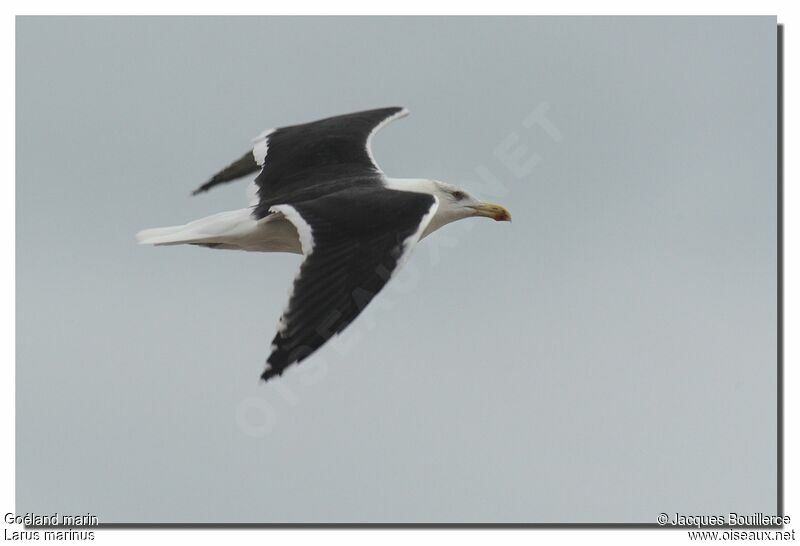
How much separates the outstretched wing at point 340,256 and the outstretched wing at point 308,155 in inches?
40.5

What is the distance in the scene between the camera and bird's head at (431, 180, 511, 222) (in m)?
9.52

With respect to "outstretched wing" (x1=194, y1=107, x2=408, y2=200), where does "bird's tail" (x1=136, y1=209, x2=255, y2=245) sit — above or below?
below

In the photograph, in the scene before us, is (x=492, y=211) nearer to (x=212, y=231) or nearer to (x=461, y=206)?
(x=461, y=206)

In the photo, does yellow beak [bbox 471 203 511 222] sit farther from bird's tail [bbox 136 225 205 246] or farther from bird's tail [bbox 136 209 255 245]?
bird's tail [bbox 136 225 205 246]

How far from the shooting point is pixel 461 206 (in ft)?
31.5

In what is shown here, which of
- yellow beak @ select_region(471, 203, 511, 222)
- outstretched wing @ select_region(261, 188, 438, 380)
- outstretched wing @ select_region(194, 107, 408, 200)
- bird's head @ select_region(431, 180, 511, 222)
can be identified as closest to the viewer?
outstretched wing @ select_region(261, 188, 438, 380)

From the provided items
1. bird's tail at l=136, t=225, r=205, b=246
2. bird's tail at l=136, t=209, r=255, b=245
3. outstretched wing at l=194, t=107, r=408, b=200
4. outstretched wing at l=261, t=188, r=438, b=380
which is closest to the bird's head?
outstretched wing at l=194, t=107, r=408, b=200

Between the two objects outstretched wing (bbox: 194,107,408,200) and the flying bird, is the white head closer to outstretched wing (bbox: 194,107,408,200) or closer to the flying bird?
the flying bird

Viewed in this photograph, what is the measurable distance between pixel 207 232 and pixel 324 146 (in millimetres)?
1669

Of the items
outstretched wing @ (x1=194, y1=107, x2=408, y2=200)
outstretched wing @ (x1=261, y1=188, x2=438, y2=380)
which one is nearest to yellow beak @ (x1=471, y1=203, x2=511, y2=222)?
outstretched wing @ (x1=194, y1=107, x2=408, y2=200)

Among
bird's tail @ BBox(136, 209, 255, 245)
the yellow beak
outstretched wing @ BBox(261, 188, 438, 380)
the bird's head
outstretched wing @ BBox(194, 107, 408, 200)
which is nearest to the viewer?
outstretched wing @ BBox(261, 188, 438, 380)

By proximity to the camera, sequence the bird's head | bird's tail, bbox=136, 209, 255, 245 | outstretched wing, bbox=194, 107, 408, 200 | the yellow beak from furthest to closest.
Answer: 1. the yellow beak
2. the bird's head
3. outstretched wing, bbox=194, 107, 408, 200
4. bird's tail, bbox=136, 209, 255, 245

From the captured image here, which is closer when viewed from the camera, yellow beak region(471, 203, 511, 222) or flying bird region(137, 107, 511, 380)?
flying bird region(137, 107, 511, 380)
